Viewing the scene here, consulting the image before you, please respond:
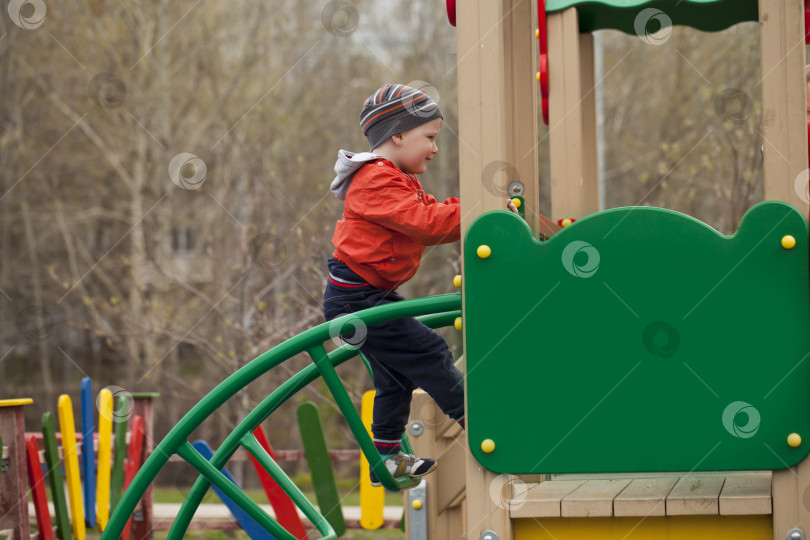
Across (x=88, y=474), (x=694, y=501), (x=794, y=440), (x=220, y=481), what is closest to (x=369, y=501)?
(x=88, y=474)

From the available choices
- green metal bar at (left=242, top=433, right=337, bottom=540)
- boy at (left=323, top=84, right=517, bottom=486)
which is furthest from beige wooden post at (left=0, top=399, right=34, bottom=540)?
boy at (left=323, top=84, right=517, bottom=486)

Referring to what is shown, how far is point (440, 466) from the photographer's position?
4.08 metres

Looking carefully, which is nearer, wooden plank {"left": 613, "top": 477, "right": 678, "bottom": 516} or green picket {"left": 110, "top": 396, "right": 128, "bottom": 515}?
wooden plank {"left": 613, "top": 477, "right": 678, "bottom": 516}

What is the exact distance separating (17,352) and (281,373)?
27.8ft

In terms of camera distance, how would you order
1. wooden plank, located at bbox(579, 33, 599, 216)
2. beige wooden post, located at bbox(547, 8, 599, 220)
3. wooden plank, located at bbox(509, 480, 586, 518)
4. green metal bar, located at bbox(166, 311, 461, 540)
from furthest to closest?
wooden plank, located at bbox(579, 33, 599, 216)
beige wooden post, located at bbox(547, 8, 599, 220)
green metal bar, located at bbox(166, 311, 461, 540)
wooden plank, located at bbox(509, 480, 586, 518)

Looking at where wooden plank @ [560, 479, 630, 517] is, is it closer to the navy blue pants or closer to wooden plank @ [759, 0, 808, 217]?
the navy blue pants

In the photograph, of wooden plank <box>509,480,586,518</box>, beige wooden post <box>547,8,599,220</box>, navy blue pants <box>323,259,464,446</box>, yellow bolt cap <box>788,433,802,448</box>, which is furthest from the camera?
beige wooden post <box>547,8,599,220</box>

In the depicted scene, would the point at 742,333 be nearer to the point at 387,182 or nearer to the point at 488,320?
the point at 488,320

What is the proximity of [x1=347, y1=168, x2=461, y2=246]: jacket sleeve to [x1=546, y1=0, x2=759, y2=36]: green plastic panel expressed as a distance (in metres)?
2.07

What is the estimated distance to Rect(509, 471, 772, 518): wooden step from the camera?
2.48 m

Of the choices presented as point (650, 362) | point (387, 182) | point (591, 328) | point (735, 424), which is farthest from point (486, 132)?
point (735, 424)

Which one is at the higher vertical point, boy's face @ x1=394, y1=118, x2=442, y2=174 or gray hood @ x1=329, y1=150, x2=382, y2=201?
boy's face @ x1=394, y1=118, x2=442, y2=174

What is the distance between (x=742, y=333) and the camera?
Answer: 2.40m

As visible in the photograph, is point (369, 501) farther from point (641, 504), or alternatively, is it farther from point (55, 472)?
point (641, 504)
